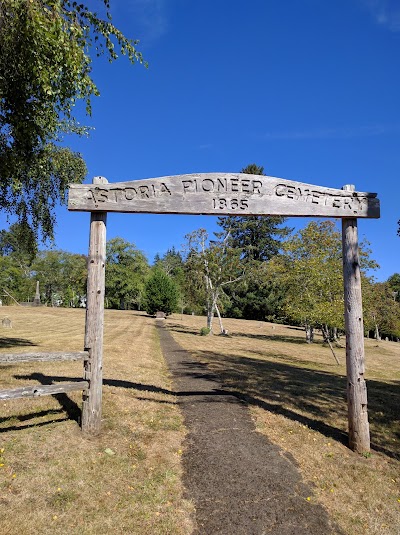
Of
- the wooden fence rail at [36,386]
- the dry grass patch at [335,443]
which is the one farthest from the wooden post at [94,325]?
the dry grass patch at [335,443]

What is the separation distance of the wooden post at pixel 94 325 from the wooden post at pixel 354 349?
13.8ft

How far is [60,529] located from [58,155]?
1037 cm

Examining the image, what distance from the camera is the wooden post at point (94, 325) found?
19.1 feet

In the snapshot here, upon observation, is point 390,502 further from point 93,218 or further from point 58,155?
point 58,155

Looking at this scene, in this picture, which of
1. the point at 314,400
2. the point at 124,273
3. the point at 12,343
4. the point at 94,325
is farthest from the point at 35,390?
the point at 124,273

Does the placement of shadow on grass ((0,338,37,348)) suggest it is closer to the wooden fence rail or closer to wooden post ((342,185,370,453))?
the wooden fence rail

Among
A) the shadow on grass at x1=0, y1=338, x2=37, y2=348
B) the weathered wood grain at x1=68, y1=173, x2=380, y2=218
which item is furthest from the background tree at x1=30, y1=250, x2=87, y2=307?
the weathered wood grain at x1=68, y1=173, x2=380, y2=218

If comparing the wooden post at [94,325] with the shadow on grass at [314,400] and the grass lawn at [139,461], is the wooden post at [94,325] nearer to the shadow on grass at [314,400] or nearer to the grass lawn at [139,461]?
the grass lawn at [139,461]

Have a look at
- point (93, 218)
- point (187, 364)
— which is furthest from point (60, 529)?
point (187, 364)

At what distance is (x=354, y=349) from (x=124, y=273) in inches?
2414

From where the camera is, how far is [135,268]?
6819 cm

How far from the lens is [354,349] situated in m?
5.99

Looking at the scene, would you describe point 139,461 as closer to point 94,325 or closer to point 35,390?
point 35,390

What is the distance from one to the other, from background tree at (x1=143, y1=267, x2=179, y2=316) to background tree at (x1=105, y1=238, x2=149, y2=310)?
504 inches
